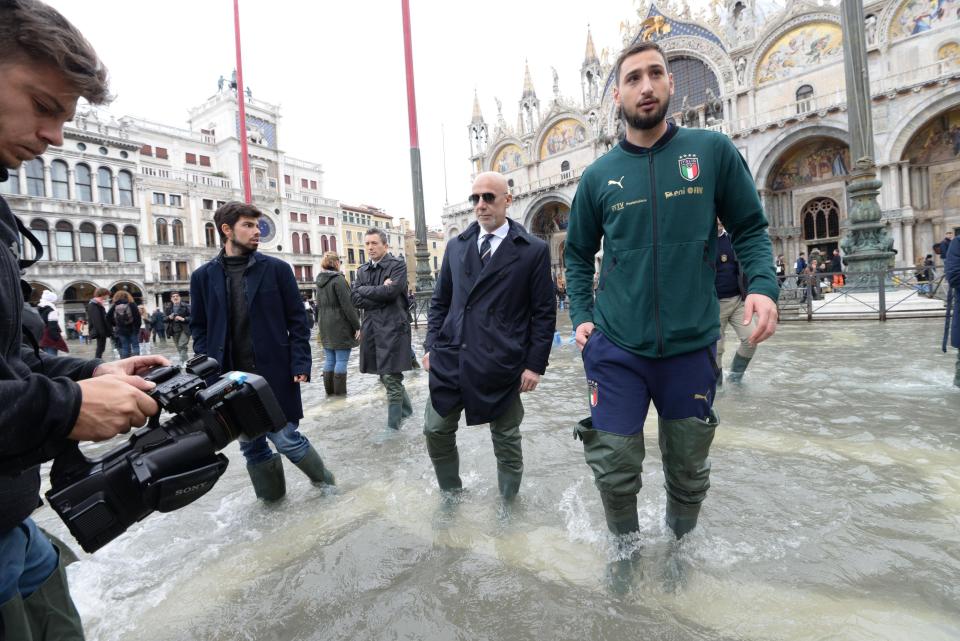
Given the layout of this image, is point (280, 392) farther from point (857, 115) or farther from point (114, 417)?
point (857, 115)

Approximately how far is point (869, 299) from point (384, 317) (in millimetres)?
11655

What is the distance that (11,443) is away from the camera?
0.95 m

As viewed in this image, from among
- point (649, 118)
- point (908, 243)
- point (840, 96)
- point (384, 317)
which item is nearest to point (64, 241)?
point (384, 317)

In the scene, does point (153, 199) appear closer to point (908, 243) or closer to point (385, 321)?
point (385, 321)

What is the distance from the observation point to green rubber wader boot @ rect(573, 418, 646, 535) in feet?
6.81

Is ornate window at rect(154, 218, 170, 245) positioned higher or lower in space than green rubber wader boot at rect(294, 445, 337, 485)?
higher

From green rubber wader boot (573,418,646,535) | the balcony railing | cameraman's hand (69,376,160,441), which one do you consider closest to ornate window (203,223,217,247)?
the balcony railing

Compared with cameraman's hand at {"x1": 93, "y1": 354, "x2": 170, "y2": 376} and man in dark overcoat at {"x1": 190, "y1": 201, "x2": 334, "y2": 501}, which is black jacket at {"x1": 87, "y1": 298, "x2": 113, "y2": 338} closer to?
man in dark overcoat at {"x1": 190, "y1": 201, "x2": 334, "y2": 501}

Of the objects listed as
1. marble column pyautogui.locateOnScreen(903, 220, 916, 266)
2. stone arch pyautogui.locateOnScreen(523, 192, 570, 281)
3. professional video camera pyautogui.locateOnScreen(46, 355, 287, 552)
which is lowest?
professional video camera pyautogui.locateOnScreen(46, 355, 287, 552)

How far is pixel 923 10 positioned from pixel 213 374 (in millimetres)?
28977

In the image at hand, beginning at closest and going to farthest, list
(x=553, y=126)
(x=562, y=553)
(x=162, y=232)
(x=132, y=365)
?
(x=132, y=365)
(x=562, y=553)
(x=553, y=126)
(x=162, y=232)

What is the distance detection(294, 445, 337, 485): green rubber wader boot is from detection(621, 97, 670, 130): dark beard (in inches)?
101

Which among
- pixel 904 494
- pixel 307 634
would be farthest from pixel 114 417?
pixel 904 494

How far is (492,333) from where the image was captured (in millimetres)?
2635
